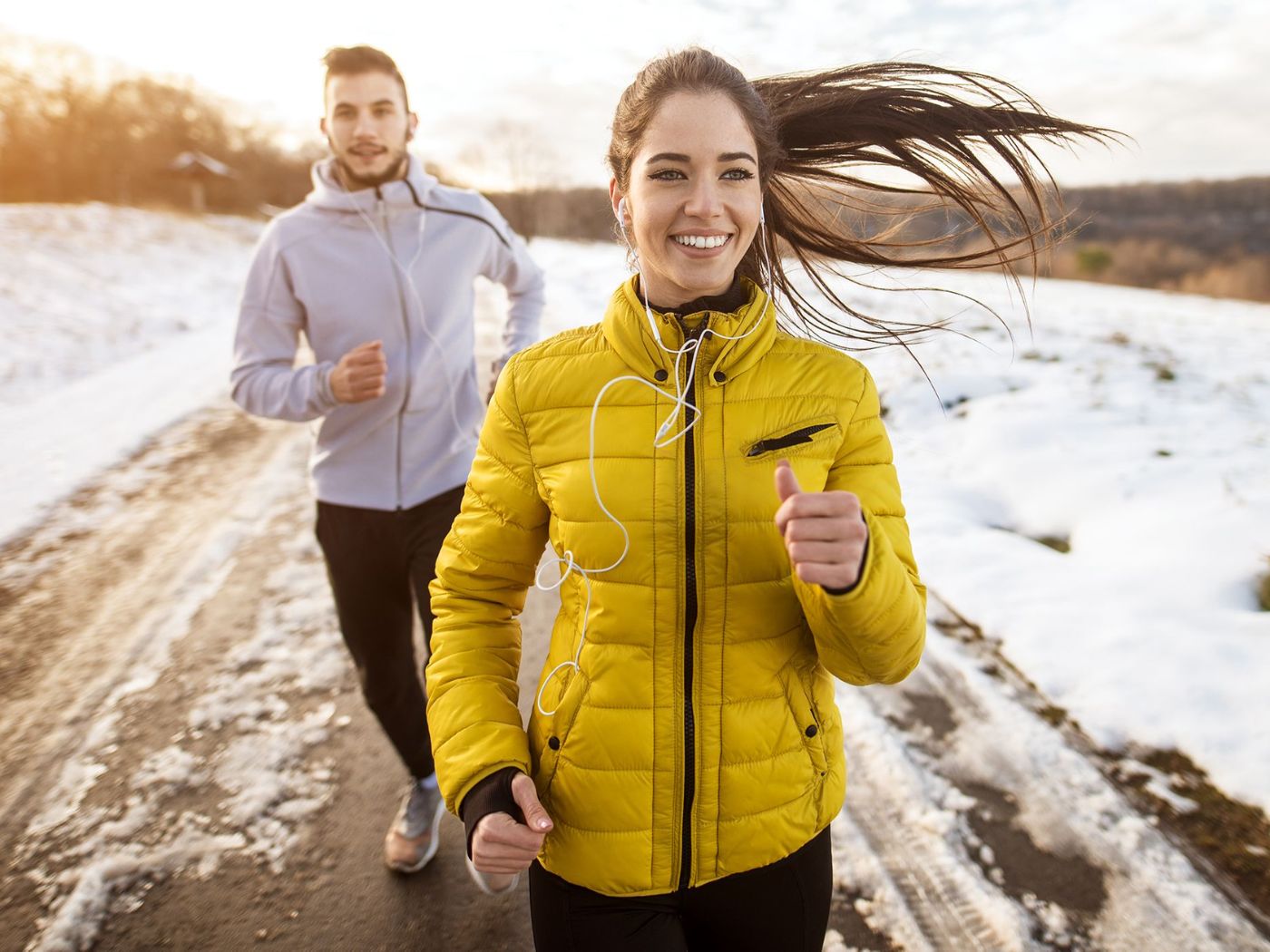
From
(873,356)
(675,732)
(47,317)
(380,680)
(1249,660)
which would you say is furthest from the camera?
(47,317)

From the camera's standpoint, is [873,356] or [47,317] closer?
[873,356]

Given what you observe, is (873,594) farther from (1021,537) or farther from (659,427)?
(1021,537)

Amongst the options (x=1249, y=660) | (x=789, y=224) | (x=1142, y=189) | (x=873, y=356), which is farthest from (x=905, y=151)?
(x=1142, y=189)

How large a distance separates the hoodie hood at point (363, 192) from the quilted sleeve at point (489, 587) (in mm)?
1247

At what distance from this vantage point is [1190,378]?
6809 millimetres

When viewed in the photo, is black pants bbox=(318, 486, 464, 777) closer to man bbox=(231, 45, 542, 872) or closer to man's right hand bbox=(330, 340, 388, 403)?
man bbox=(231, 45, 542, 872)

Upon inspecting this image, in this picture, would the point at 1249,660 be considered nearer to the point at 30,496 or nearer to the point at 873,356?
the point at 873,356

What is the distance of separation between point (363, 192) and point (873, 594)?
209 cm

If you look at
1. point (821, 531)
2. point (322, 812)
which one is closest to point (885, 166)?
point (821, 531)

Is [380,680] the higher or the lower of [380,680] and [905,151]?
the lower

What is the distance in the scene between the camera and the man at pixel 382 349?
239cm

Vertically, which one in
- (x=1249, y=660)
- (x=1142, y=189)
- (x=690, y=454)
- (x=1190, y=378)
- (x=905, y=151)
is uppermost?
(x=1142, y=189)

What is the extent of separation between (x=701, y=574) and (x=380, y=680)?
167 centimetres

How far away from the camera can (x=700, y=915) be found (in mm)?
1387
